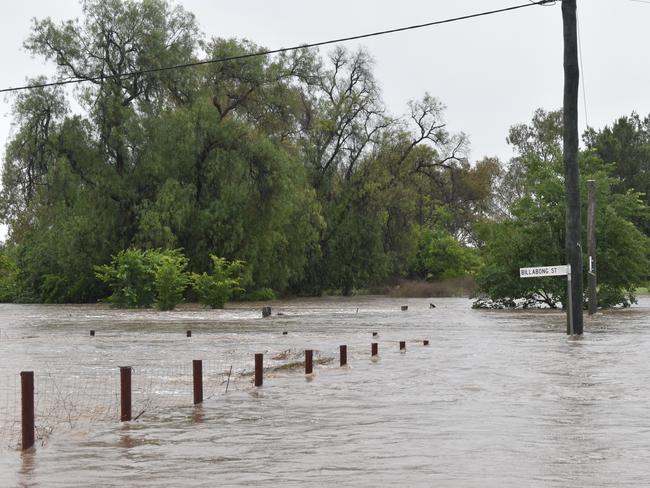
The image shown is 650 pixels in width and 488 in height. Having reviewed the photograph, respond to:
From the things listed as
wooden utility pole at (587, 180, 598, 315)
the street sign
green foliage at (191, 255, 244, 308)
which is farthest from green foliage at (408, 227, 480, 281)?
the street sign

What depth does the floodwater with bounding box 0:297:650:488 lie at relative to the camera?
10289mm

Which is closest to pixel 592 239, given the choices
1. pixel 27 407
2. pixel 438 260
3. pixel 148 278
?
pixel 148 278

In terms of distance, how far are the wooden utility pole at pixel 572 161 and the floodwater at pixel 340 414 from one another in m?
1.02

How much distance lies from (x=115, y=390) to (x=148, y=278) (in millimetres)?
36512

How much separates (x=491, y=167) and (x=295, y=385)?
94.3 meters

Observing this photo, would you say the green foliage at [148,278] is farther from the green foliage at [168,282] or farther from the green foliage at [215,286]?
the green foliage at [215,286]

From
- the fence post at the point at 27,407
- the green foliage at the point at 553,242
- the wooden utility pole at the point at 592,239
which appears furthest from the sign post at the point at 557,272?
the fence post at the point at 27,407

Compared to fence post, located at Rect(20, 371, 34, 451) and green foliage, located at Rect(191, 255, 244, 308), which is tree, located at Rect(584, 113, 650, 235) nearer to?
green foliage, located at Rect(191, 255, 244, 308)

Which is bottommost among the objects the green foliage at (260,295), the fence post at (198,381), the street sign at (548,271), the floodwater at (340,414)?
the floodwater at (340,414)

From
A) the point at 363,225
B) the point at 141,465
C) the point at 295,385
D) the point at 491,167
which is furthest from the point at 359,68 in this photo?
the point at 141,465

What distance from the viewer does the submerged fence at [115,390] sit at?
13109mm

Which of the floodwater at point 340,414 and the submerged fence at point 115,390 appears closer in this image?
the floodwater at point 340,414

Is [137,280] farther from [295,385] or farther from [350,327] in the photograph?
[295,385]

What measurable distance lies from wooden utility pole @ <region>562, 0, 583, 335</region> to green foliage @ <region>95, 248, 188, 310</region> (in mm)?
24540
